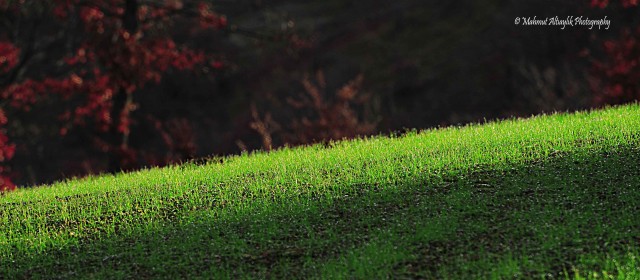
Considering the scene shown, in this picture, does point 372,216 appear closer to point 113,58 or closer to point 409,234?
point 409,234

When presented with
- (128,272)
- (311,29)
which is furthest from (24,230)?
(311,29)

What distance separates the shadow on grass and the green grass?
2 centimetres

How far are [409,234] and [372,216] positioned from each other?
3.04ft

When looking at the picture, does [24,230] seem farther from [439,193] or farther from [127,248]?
[439,193]

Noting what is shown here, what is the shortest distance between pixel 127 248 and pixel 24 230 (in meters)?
2.25

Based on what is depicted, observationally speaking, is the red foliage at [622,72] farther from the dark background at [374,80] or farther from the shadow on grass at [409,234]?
the shadow on grass at [409,234]

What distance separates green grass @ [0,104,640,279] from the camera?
930cm

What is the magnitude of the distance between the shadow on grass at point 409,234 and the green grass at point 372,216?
0.9 inches

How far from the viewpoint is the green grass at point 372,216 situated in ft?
30.5

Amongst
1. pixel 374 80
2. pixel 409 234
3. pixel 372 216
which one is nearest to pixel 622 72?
pixel 372 216

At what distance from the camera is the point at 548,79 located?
35.1 m

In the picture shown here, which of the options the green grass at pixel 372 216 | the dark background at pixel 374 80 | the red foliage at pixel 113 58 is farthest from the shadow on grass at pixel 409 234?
the dark background at pixel 374 80

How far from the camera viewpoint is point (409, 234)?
1005 centimetres

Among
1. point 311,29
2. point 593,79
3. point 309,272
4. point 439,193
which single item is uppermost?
point 311,29
